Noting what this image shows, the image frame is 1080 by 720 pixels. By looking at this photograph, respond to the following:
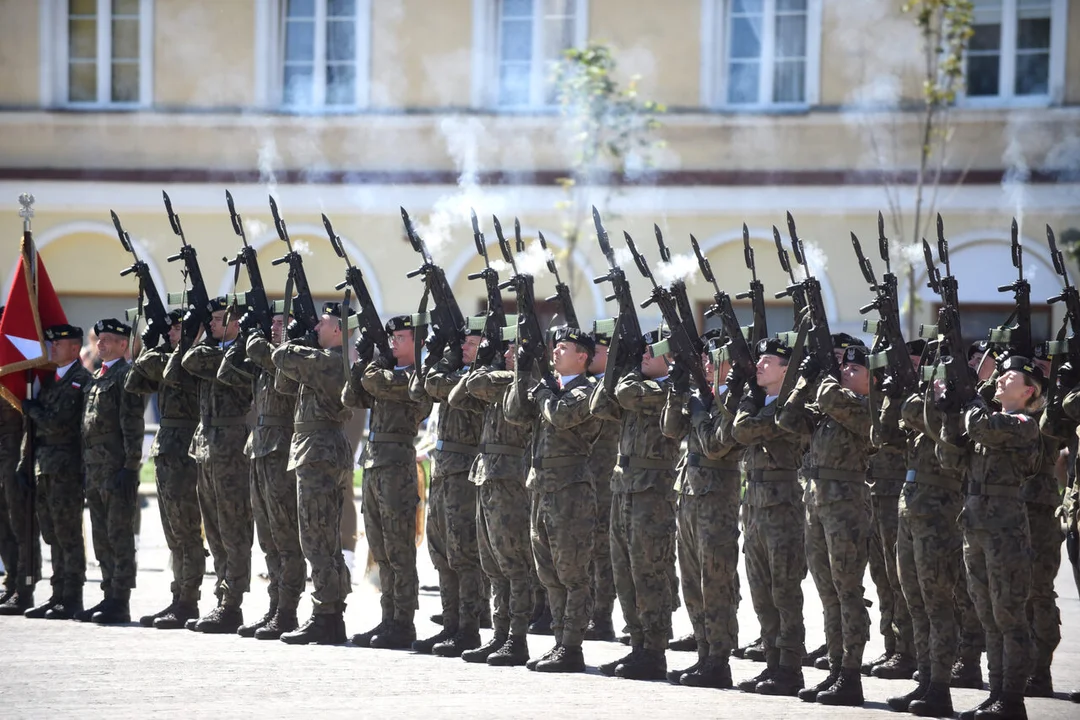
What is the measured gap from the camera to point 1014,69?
19.6 metres

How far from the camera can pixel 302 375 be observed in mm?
10219

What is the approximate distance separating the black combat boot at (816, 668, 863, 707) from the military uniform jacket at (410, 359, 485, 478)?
8.44 ft

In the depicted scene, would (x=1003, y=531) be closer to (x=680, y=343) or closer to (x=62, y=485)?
(x=680, y=343)

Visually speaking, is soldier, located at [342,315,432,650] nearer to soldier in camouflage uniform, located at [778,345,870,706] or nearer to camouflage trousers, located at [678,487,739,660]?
camouflage trousers, located at [678,487,739,660]

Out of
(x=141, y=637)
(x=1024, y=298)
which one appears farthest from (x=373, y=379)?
(x=1024, y=298)

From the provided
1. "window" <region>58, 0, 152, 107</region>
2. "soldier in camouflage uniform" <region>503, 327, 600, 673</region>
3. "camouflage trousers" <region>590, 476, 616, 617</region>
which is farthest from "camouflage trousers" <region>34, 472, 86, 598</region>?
"window" <region>58, 0, 152, 107</region>

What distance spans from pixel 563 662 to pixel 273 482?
216cm

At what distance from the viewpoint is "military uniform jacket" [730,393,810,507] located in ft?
28.7

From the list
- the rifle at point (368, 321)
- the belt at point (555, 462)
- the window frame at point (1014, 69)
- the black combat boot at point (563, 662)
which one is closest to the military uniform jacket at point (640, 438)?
the belt at point (555, 462)

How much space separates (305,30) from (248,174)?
6.08ft

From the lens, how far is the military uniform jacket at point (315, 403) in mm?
10211

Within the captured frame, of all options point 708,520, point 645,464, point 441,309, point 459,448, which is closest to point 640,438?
point 645,464

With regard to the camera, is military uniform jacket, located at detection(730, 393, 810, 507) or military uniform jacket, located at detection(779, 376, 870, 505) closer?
military uniform jacket, located at detection(779, 376, 870, 505)

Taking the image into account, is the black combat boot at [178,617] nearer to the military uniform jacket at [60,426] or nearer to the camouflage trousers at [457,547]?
the military uniform jacket at [60,426]
